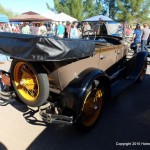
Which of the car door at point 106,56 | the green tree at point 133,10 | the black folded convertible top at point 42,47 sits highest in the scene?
the green tree at point 133,10

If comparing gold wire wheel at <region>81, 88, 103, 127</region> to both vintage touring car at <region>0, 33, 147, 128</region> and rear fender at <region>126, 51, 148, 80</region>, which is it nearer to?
vintage touring car at <region>0, 33, 147, 128</region>

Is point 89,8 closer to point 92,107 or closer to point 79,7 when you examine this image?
point 79,7

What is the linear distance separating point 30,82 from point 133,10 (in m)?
39.3

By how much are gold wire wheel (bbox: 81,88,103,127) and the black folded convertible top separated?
0.73m

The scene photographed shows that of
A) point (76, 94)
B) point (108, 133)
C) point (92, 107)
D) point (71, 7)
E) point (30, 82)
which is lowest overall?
point (108, 133)

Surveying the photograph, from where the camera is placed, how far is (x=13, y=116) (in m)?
4.04

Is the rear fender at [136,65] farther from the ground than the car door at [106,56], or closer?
closer

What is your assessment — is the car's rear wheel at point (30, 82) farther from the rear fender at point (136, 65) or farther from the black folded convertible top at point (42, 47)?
the rear fender at point (136, 65)

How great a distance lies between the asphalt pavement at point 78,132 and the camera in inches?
125

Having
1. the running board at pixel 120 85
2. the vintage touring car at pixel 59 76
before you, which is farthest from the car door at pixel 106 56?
the running board at pixel 120 85

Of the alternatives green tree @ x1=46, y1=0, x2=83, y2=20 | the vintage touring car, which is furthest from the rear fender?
green tree @ x1=46, y1=0, x2=83, y2=20

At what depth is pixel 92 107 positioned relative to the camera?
359 centimetres

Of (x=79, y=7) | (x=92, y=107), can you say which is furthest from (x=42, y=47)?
(x=79, y=7)

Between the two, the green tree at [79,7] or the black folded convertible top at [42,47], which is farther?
the green tree at [79,7]
